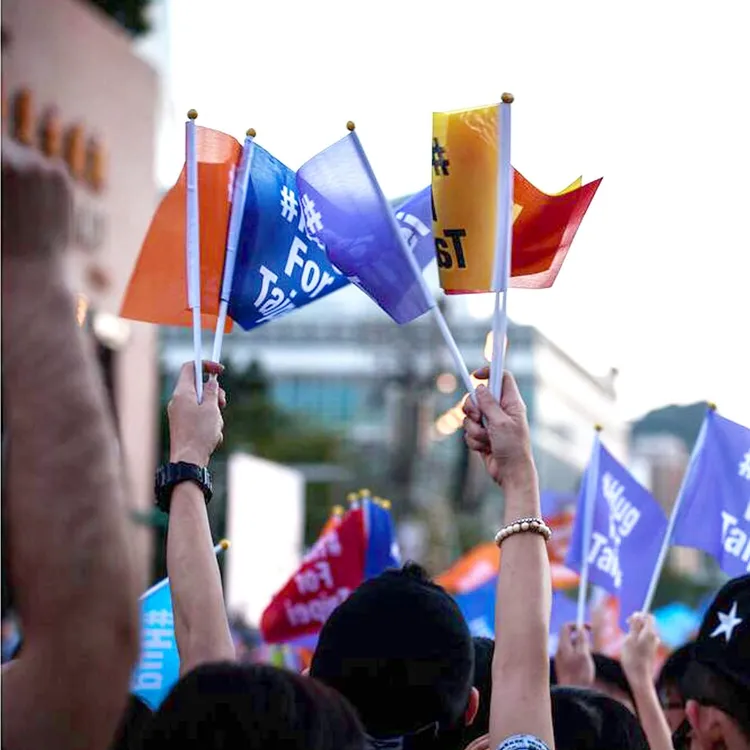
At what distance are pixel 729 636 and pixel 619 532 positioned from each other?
2353 mm

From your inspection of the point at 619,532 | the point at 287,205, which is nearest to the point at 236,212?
the point at 287,205

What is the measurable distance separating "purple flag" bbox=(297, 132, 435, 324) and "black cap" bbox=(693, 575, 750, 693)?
0.89 meters

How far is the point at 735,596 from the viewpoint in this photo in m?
3.41

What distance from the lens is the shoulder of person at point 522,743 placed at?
8.57 feet

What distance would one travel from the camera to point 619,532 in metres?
5.67

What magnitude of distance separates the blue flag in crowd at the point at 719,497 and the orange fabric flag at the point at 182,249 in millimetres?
1878

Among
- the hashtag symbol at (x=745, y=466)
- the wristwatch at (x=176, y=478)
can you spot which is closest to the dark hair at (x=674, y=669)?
the hashtag symbol at (x=745, y=466)

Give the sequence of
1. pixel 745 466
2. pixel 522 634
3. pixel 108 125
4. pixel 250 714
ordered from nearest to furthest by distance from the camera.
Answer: pixel 250 714 < pixel 522 634 < pixel 745 466 < pixel 108 125

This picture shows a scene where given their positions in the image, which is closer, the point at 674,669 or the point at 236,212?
the point at 236,212

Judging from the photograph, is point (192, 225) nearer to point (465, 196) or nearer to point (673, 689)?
point (465, 196)

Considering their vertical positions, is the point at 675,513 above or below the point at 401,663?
below

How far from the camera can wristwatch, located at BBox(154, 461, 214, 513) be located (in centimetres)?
303

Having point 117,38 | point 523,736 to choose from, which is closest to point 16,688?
point 523,736

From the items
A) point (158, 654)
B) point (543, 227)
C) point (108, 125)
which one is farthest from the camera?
point (108, 125)
